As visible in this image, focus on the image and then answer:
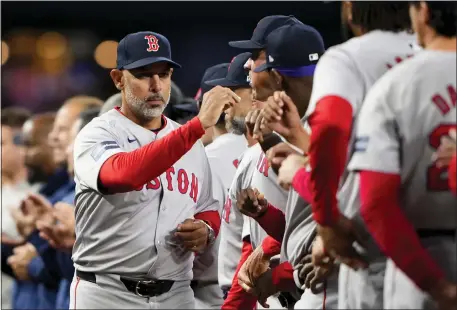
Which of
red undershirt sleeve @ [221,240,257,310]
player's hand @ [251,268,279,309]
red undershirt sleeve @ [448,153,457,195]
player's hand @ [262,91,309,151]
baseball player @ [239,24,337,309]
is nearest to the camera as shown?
red undershirt sleeve @ [448,153,457,195]

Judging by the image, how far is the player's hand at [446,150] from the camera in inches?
128

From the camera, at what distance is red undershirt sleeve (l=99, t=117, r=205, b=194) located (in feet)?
15.3

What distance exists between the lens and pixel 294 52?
430 centimetres

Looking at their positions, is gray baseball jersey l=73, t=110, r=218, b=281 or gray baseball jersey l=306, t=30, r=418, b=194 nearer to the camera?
gray baseball jersey l=306, t=30, r=418, b=194

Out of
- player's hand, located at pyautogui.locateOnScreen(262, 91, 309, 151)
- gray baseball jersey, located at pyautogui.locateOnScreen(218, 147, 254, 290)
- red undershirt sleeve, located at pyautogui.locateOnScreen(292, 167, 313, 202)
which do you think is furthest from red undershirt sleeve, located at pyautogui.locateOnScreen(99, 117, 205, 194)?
red undershirt sleeve, located at pyautogui.locateOnScreen(292, 167, 313, 202)

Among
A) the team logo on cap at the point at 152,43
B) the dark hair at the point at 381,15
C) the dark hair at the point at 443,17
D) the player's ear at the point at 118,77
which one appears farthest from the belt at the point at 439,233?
the player's ear at the point at 118,77

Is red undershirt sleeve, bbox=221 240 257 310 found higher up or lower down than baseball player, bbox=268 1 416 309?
lower down

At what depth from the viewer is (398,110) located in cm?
332

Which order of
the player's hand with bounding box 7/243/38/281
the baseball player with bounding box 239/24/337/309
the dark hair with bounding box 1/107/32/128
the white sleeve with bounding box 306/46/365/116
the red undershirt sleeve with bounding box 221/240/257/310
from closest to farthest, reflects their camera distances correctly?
the white sleeve with bounding box 306/46/365/116 → the baseball player with bounding box 239/24/337/309 → the red undershirt sleeve with bounding box 221/240/257/310 → the player's hand with bounding box 7/243/38/281 → the dark hair with bounding box 1/107/32/128

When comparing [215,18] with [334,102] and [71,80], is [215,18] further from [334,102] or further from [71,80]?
[334,102]

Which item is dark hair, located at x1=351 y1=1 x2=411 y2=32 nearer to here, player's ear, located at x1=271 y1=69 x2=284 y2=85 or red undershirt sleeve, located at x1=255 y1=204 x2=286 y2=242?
player's ear, located at x1=271 y1=69 x2=284 y2=85

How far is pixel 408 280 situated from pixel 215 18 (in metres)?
11.6

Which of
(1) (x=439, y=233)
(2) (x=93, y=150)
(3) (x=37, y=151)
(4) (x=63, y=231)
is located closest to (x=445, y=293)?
(1) (x=439, y=233)

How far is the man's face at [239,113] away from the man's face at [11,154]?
319cm
